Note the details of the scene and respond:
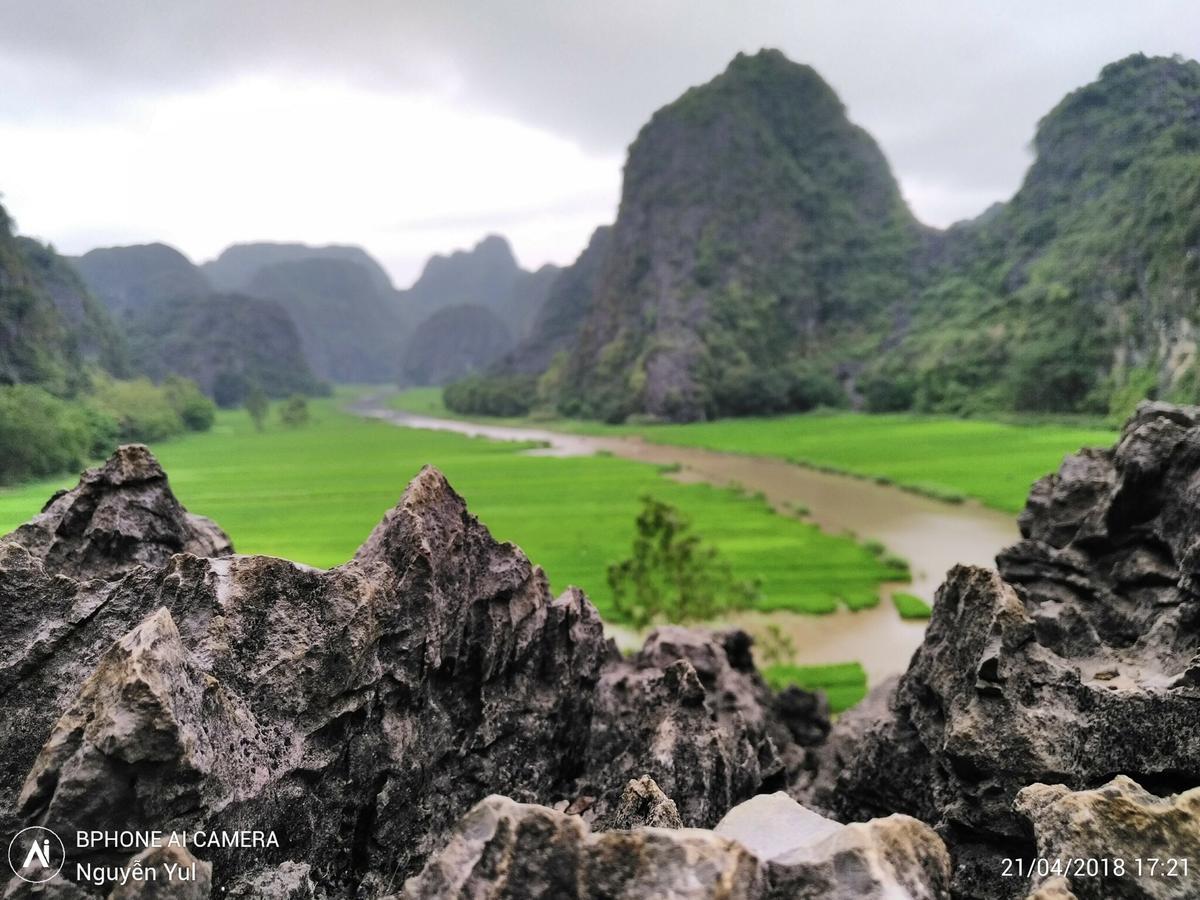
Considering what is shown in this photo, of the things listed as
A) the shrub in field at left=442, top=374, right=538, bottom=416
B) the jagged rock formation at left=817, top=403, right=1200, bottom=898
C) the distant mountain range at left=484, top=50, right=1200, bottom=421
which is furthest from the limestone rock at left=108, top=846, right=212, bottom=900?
the shrub in field at left=442, top=374, right=538, bottom=416

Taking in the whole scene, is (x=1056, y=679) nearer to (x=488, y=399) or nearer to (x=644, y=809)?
(x=644, y=809)

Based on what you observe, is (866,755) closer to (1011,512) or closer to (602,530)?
(602,530)

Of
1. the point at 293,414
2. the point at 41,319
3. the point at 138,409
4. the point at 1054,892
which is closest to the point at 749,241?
the point at 293,414

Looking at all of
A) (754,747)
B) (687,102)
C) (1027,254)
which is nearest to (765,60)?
(687,102)

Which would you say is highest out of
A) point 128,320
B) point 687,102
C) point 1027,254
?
point 687,102

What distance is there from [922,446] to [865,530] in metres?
23.4

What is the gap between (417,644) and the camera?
5.54 meters

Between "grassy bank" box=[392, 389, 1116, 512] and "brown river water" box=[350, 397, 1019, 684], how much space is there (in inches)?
64.4

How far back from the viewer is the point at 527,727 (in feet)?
20.9

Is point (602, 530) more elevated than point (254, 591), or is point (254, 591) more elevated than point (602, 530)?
point (254, 591)

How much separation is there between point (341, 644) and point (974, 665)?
15.9 feet

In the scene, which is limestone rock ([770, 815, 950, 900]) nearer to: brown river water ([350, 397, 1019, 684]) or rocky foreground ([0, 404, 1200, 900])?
rocky foreground ([0, 404, 1200, 900])

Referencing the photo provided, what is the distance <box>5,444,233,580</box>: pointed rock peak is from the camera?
6.31m

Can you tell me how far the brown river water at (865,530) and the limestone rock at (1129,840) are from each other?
10010 millimetres
